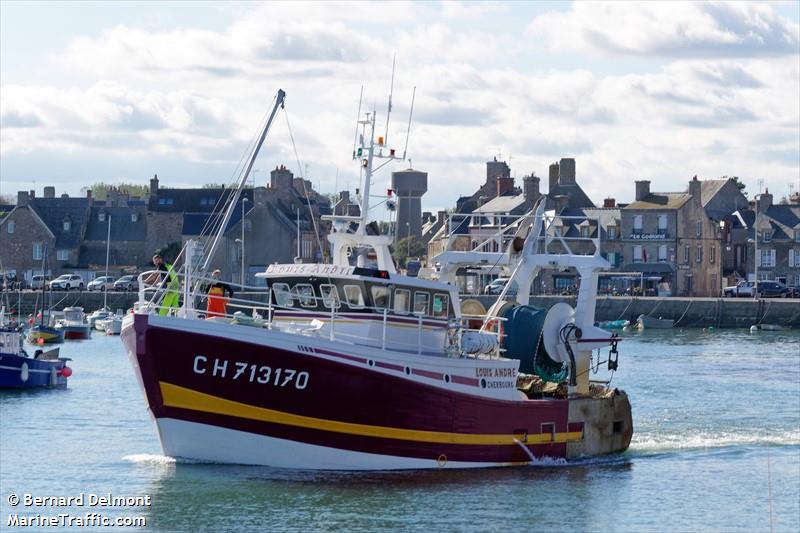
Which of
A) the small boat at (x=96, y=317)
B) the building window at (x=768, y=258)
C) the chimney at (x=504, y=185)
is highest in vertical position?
the chimney at (x=504, y=185)

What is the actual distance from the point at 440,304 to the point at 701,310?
75132mm

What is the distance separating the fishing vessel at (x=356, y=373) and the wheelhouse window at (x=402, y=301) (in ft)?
0.14

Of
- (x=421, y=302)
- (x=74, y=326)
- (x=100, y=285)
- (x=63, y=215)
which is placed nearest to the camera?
(x=421, y=302)

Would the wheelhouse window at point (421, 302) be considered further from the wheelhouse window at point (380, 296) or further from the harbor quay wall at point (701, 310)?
the harbor quay wall at point (701, 310)

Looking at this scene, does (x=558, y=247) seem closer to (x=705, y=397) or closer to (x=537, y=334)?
(x=705, y=397)

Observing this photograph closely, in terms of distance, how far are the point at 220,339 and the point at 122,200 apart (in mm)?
104192

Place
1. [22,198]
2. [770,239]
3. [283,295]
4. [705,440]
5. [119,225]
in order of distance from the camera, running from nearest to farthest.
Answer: [283,295], [705,440], [770,239], [22,198], [119,225]

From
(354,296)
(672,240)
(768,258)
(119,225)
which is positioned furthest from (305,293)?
(119,225)

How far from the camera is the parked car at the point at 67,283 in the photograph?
4396 inches

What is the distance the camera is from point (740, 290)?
11162cm

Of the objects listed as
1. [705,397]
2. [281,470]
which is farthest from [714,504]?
[705,397]

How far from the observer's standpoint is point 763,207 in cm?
12125

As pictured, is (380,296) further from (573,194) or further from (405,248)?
(405,248)

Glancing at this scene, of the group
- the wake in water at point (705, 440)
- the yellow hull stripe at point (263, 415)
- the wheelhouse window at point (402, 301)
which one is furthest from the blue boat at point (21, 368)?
the wheelhouse window at point (402, 301)
